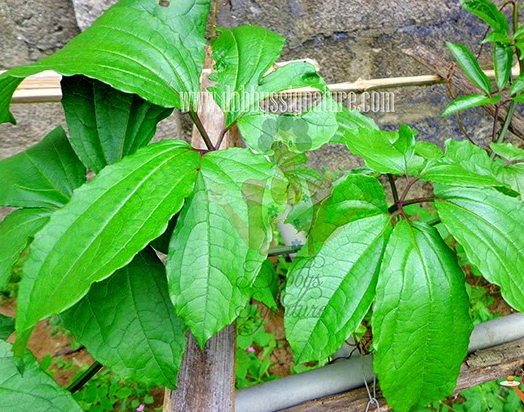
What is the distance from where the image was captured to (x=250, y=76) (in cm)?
66

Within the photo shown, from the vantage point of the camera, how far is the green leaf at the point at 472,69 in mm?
1002

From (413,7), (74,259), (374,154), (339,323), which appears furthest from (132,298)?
(413,7)

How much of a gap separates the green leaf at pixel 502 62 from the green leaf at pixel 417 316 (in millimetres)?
595

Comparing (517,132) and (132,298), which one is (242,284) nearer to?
(132,298)

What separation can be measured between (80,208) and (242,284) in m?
0.20

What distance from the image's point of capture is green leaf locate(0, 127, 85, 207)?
71 centimetres

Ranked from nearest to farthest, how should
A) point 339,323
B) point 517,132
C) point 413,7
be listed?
point 339,323
point 517,132
point 413,7

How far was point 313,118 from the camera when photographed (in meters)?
0.64

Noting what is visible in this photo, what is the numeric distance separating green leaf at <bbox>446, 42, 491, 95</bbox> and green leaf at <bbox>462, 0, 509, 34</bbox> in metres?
0.08

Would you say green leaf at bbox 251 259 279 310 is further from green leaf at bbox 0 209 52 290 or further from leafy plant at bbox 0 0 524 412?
green leaf at bbox 0 209 52 290

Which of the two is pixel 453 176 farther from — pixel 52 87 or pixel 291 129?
pixel 52 87

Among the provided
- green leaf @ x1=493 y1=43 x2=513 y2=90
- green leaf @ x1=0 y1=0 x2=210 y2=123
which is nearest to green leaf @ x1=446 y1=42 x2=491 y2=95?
green leaf @ x1=493 y1=43 x2=513 y2=90

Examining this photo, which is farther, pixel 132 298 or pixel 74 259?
pixel 132 298

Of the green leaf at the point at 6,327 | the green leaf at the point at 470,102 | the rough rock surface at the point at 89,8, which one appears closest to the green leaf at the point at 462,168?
the green leaf at the point at 470,102
